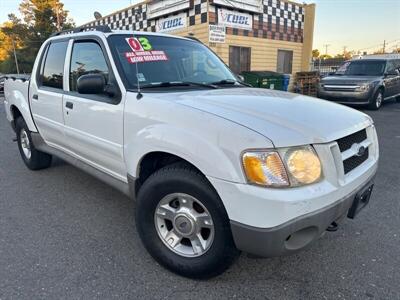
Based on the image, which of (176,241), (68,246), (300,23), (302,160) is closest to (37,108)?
(68,246)

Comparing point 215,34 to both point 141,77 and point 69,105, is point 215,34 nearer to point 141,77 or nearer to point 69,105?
point 69,105

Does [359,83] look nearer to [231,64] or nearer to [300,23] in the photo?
[231,64]

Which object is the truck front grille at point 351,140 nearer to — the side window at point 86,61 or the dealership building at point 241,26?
the side window at point 86,61

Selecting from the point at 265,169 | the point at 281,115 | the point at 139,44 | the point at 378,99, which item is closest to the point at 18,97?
the point at 139,44

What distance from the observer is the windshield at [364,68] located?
1080 cm

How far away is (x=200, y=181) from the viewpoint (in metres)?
1.99

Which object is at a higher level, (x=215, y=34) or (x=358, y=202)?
(x=215, y=34)

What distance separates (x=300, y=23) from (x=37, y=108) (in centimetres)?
1411

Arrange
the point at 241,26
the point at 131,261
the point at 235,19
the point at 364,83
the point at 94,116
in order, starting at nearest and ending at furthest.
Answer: the point at 131,261 < the point at 94,116 < the point at 364,83 < the point at 235,19 < the point at 241,26

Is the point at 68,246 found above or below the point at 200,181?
below

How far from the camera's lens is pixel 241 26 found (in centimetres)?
1251

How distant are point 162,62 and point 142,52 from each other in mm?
196

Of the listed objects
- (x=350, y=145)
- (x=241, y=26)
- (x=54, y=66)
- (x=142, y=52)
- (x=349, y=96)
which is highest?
(x=241, y=26)

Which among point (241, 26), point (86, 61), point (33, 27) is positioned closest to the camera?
point (86, 61)
